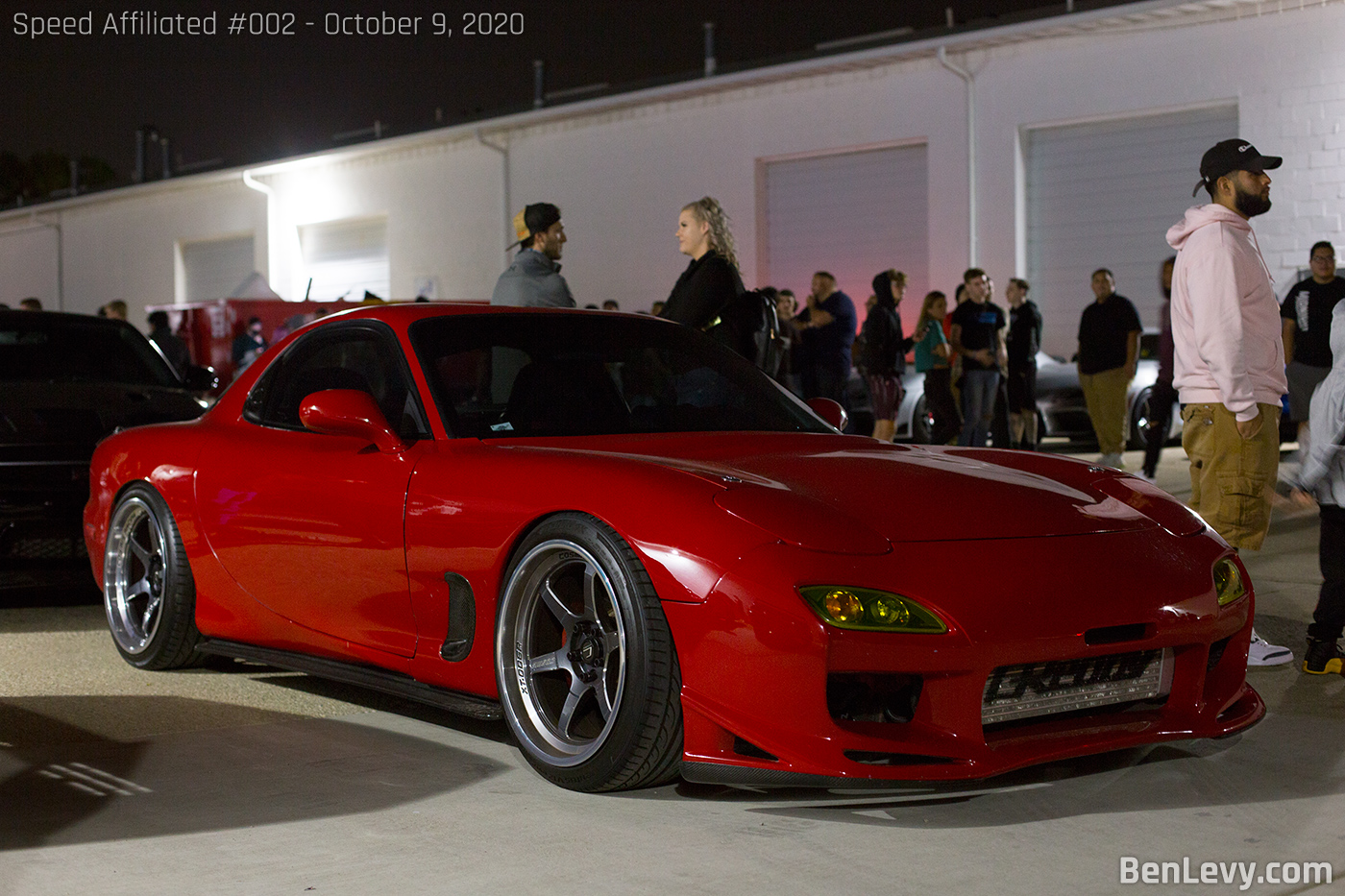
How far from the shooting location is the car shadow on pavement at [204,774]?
3531 mm

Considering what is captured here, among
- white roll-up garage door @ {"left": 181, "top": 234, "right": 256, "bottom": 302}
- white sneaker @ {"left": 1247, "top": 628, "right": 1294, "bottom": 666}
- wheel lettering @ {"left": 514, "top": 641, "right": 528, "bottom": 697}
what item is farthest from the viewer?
white roll-up garage door @ {"left": 181, "top": 234, "right": 256, "bottom": 302}

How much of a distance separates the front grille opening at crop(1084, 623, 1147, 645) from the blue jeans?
8875mm

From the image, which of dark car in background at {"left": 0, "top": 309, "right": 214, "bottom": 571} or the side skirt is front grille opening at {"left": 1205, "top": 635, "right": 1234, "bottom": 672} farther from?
dark car in background at {"left": 0, "top": 309, "right": 214, "bottom": 571}

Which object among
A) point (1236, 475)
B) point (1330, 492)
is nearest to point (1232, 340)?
point (1236, 475)

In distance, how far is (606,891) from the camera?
2.97m

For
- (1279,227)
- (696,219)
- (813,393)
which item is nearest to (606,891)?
(696,219)

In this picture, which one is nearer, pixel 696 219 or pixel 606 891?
pixel 606 891

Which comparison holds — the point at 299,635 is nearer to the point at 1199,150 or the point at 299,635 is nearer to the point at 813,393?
the point at 813,393

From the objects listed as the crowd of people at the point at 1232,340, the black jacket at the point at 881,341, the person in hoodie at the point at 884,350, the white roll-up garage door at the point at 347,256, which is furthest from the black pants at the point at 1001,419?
the white roll-up garage door at the point at 347,256

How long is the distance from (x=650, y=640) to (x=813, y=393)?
31.8 ft

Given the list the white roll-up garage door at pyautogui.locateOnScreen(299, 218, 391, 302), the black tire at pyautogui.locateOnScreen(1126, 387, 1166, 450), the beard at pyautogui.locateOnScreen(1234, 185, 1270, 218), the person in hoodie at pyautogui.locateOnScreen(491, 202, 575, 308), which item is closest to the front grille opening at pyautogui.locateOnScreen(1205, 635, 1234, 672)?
the beard at pyautogui.locateOnScreen(1234, 185, 1270, 218)

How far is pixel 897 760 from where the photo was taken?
3.30m

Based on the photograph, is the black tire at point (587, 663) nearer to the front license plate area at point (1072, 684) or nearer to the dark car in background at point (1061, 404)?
the front license plate area at point (1072, 684)

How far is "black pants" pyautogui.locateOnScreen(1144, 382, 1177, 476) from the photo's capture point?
11.1 meters
